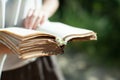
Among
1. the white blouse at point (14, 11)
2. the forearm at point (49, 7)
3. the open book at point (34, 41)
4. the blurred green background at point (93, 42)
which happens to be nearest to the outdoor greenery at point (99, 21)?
the blurred green background at point (93, 42)

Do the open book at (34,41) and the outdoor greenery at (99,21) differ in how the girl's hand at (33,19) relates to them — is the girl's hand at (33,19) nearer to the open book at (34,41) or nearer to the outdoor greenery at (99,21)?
the open book at (34,41)

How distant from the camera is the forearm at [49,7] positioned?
1085 mm

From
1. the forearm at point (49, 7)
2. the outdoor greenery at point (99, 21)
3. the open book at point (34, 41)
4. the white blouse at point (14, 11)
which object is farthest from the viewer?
the outdoor greenery at point (99, 21)

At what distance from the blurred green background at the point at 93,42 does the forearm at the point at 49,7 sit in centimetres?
172

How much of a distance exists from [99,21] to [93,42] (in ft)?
0.57

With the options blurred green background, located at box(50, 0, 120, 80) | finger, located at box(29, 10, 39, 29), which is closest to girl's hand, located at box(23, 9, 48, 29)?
finger, located at box(29, 10, 39, 29)

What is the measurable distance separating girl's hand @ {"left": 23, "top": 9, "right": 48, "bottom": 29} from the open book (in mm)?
58

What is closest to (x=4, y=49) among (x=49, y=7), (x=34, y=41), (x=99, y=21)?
(x=34, y=41)

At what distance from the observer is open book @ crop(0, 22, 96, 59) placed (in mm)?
864

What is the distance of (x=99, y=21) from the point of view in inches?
118

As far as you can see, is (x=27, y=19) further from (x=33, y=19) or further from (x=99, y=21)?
(x=99, y=21)

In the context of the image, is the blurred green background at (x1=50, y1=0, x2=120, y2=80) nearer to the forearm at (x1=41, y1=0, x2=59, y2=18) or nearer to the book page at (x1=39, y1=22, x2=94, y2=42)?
the forearm at (x1=41, y1=0, x2=59, y2=18)

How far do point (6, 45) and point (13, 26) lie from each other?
0.14 m

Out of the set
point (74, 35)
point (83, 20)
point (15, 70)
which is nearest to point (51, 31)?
point (74, 35)
